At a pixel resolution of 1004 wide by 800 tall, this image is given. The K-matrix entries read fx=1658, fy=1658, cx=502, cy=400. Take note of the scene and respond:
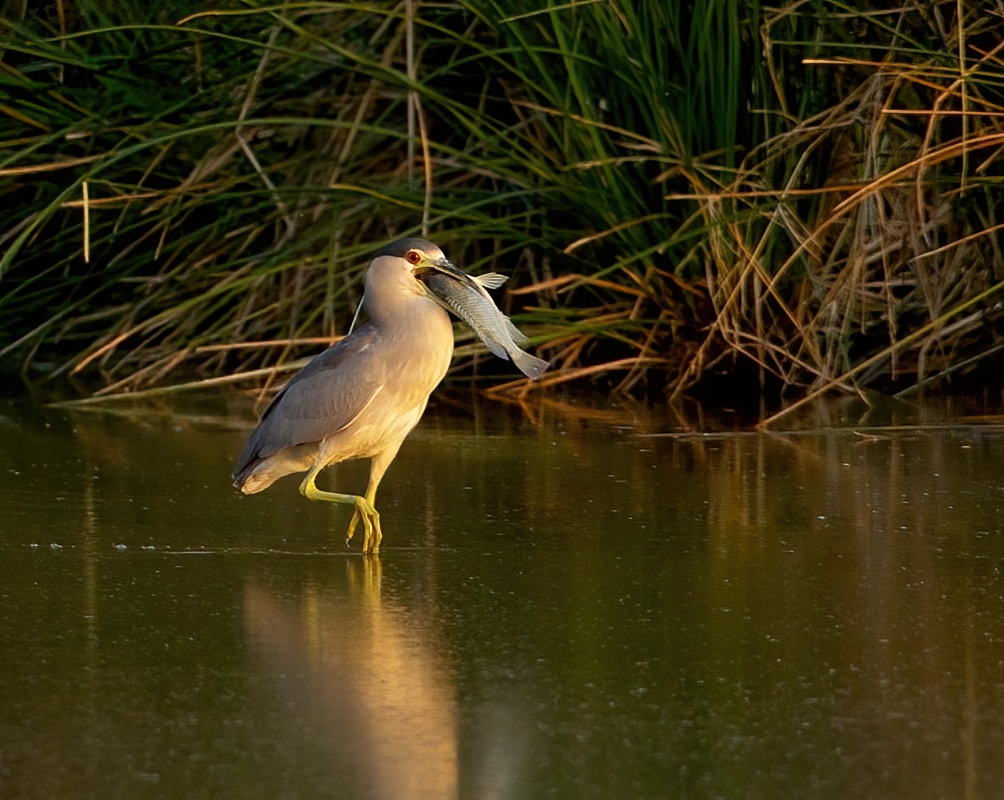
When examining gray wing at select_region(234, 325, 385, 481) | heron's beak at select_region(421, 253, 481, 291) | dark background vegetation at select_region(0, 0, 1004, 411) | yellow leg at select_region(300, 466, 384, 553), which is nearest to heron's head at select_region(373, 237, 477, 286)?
heron's beak at select_region(421, 253, 481, 291)

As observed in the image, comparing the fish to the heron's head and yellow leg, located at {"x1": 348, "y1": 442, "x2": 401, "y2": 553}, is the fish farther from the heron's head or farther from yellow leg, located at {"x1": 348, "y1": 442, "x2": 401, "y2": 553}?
yellow leg, located at {"x1": 348, "y1": 442, "x2": 401, "y2": 553}

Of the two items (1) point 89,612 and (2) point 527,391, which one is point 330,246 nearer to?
(2) point 527,391

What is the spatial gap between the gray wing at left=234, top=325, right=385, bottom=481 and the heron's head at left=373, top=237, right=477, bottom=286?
0.62ft

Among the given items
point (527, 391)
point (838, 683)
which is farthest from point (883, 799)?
point (527, 391)

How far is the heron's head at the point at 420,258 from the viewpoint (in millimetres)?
4098

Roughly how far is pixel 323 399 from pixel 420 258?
0.43 meters

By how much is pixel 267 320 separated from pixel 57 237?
869 mm

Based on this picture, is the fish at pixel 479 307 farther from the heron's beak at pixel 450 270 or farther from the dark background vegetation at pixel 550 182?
the dark background vegetation at pixel 550 182

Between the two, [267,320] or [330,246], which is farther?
[267,320]

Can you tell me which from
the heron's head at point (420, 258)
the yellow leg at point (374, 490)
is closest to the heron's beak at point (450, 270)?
the heron's head at point (420, 258)

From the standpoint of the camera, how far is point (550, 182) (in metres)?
6.05

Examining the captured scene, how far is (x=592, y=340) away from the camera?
6270 millimetres

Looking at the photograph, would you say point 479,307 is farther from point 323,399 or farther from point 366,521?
point 366,521

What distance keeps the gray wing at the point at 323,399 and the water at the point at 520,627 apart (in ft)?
0.70
